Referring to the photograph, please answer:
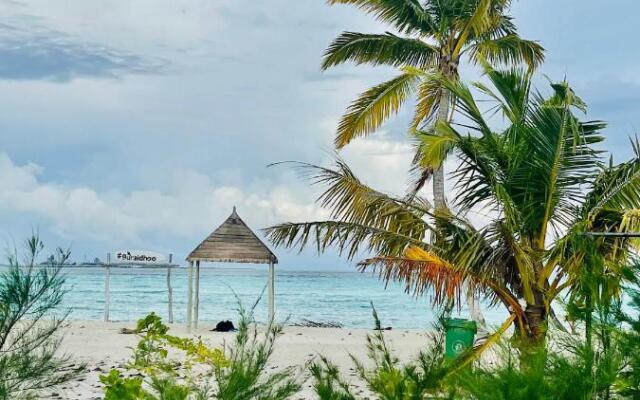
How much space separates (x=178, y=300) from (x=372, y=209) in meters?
35.6

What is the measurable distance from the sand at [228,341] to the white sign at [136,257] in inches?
66.3

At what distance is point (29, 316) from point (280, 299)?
43.3 m

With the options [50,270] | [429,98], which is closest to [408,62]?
[429,98]

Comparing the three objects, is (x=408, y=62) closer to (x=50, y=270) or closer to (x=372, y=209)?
Result: (x=372, y=209)

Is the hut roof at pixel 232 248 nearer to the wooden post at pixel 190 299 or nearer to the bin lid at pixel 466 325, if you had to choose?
the wooden post at pixel 190 299

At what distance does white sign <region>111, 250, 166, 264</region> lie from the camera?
18594 mm

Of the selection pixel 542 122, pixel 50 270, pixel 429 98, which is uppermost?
pixel 429 98

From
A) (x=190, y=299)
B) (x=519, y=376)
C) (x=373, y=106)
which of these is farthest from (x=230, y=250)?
(x=519, y=376)

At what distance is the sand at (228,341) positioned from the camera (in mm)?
9830

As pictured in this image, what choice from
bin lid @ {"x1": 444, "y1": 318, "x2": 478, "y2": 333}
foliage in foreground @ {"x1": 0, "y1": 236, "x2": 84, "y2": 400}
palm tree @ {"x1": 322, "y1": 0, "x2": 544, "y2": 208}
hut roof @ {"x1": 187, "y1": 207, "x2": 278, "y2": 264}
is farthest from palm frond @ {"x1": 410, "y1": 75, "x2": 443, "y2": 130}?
foliage in foreground @ {"x1": 0, "y1": 236, "x2": 84, "y2": 400}

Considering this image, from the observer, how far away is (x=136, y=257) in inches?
738

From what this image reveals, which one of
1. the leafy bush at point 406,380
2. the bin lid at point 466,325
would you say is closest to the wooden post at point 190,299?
the bin lid at point 466,325

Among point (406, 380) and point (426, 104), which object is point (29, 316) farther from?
point (426, 104)

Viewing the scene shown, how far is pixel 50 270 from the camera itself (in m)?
3.80
